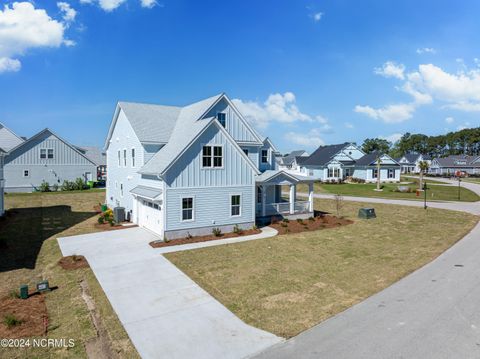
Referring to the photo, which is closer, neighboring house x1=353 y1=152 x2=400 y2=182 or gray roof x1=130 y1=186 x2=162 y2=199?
gray roof x1=130 y1=186 x2=162 y2=199

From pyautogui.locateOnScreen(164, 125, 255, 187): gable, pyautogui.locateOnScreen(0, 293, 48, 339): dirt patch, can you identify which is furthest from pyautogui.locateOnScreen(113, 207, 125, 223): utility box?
pyautogui.locateOnScreen(0, 293, 48, 339): dirt patch

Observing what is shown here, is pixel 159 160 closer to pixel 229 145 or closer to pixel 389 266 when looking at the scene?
pixel 229 145

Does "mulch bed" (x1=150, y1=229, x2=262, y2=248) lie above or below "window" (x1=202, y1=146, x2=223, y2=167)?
below

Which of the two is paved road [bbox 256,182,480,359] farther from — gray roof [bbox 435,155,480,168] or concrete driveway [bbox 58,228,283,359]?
gray roof [bbox 435,155,480,168]

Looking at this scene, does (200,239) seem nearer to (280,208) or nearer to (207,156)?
(207,156)

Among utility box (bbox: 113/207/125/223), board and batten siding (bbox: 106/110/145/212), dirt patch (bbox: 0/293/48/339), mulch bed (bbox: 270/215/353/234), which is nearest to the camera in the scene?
dirt patch (bbox: 0/293/48/339)

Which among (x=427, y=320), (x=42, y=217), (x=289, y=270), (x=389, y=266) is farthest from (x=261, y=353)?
(x=42, y=217)

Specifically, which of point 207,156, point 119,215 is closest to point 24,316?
point 207,156
